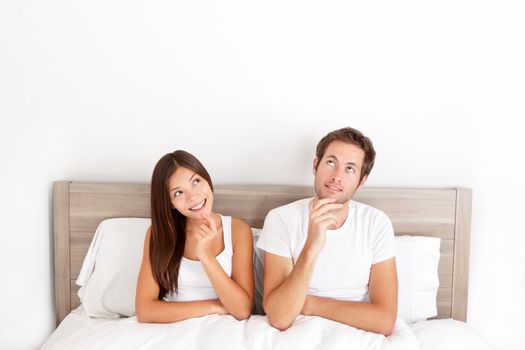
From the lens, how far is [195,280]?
1.68m

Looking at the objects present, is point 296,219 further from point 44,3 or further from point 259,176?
point 44,3

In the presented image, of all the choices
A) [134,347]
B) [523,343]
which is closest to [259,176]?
[134,347]

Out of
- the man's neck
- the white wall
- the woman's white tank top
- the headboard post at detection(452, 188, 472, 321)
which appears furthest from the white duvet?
the white wall

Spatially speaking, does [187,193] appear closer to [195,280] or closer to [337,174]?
[195,280]

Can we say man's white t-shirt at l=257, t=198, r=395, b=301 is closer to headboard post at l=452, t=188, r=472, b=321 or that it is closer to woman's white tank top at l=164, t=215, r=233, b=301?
woman's white tank top at l=164, t=215, r=233, b=301

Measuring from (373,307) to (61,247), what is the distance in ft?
4.06

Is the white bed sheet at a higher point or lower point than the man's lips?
lower

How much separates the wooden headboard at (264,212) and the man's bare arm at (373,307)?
342 mm

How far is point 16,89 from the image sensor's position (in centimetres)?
192

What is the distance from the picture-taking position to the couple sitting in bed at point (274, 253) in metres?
1.56

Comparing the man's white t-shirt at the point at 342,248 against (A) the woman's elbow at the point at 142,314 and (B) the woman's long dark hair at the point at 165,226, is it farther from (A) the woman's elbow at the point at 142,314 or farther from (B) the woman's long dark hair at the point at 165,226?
(A) the woman's elbow at the point at 142,314

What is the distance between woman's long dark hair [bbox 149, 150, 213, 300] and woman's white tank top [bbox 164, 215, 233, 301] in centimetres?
2

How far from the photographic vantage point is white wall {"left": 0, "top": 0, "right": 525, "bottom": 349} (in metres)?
1.90

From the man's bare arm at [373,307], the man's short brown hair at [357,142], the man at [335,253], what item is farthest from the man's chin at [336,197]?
the man's bare arm at [373,307]
